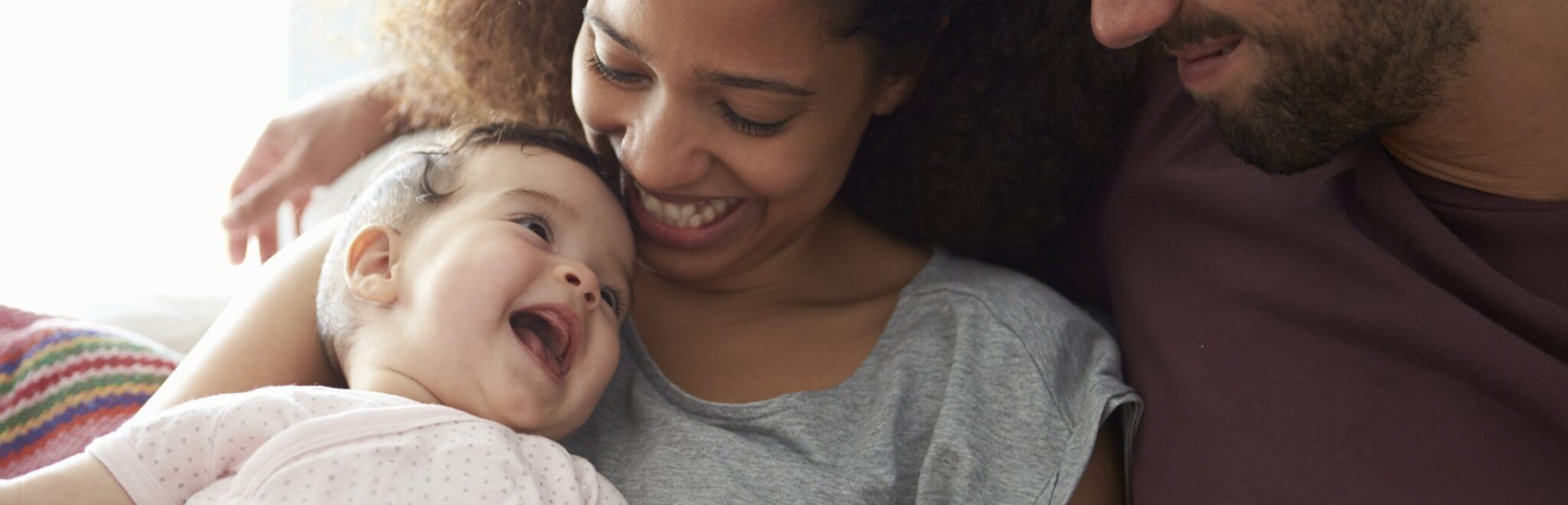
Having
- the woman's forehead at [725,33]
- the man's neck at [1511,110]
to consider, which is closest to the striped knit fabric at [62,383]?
the woman's forehead at [725,33]

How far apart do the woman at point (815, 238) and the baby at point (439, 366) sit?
113 millimetres

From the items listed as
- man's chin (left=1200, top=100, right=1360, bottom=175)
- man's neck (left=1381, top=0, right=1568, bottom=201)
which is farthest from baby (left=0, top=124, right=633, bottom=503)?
man's neck (left=1381, top=0, right=1568, bottom=201)

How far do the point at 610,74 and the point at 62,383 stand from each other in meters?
0.75

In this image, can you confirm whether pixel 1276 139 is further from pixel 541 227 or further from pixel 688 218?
pixel 541 227

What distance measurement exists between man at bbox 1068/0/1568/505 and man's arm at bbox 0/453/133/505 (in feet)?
3.54

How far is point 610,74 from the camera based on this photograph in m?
1.68

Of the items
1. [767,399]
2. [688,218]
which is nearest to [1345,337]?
[767,399]

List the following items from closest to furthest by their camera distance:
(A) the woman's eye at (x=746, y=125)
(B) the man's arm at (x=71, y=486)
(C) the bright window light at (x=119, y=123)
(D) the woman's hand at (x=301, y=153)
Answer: (B) the man's arm at (x=71, y=486), (A) the woman's eye at (x=746, y=125), (D) the woman's hand at (x=301, y=153), (C) the bright window light at (x=119, y=123)

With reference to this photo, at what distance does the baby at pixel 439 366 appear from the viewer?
1.35 metres

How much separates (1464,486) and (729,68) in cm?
87

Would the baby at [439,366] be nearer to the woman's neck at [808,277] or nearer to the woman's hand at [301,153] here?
the woman's neck at [808,277]

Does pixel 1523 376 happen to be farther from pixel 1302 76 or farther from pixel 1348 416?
pixel 1302 76

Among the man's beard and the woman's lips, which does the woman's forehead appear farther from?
the man's beard

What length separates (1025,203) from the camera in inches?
75.7
